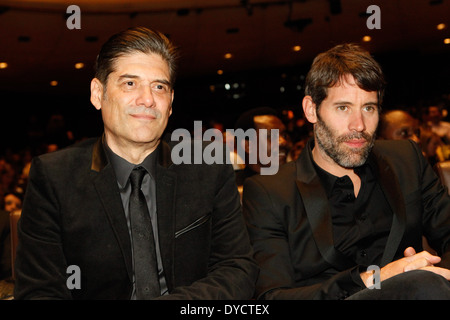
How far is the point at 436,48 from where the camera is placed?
42.1 ft

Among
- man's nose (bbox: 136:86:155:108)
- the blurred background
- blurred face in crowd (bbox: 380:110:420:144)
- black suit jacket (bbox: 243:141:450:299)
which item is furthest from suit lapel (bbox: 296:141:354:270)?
the blurred background

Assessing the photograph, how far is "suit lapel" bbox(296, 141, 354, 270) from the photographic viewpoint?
173 cm

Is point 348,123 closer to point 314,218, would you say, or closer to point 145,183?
point 314,218

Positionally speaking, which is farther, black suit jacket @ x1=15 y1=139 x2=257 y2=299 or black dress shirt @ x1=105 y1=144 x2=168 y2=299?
black dress shirt @ x1=105 y1=144 x2=168 y2=299

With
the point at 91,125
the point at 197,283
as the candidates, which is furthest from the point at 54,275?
the point at 91,125

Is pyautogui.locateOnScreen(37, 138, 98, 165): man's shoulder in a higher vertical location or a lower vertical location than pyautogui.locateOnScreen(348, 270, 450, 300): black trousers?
higher

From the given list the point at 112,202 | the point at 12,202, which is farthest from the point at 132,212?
the point at 12,202

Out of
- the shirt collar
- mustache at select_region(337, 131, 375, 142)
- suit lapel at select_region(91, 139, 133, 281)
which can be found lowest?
suit lapel at select_region(91, 139, 133, 281)

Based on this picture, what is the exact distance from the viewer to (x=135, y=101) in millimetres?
1582

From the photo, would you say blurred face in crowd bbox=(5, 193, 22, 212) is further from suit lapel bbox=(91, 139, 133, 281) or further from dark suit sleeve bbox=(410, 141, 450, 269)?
dark suit sleeve bbox=(410, 141, 450, 269)

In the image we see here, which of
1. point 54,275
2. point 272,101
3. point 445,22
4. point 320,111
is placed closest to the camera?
point 54,275

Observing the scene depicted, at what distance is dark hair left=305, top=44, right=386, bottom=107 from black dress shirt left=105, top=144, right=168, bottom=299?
2.49ft
